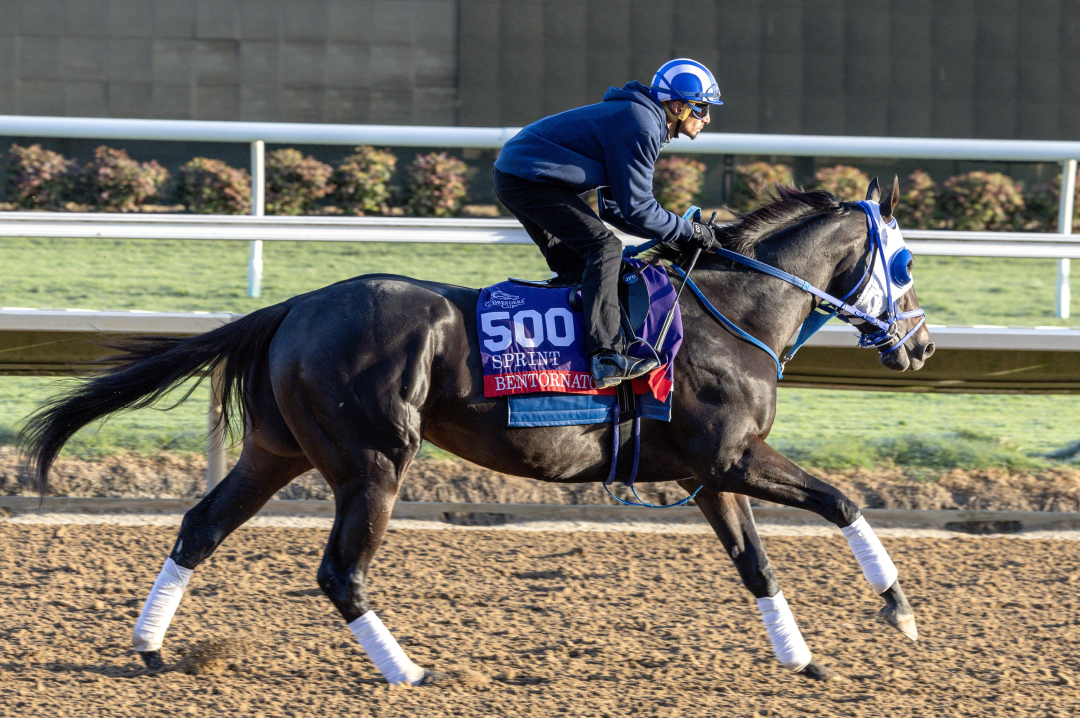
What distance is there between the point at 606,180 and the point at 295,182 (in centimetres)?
657

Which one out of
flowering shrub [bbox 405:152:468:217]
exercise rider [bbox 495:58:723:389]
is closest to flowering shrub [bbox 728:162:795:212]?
flowering shrub [bbox 405:152:468:217]

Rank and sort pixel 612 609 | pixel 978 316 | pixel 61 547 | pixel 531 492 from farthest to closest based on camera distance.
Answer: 1. pixel 978 316
2. pixel 531 492
3. pixel 61 547
4. pixel 612 609

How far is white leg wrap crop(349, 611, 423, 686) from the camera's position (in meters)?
3.54

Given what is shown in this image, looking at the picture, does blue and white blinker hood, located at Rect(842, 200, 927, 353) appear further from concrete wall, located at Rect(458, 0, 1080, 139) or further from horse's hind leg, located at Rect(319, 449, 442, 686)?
concrete wall, located at Rect(458, 0, 1080, 139)

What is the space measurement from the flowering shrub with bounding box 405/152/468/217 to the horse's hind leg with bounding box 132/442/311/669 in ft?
22.2

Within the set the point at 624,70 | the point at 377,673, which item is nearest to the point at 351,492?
the point at 377,673

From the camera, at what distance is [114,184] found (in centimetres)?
925

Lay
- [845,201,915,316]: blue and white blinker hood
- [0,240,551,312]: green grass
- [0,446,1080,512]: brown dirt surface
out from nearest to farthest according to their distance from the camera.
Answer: [845,201,915,316]: blue and white blinker hood, [0,446,1080,512]: brown dirt surface, [0,240,551,312]: green grass

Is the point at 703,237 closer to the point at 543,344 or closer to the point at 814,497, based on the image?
the point at 543,344

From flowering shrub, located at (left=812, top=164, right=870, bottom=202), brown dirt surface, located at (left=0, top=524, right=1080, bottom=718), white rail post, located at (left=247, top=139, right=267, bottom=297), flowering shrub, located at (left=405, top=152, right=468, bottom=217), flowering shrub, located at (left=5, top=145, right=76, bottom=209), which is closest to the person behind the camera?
brown dirt surface, located at (left=0, top=524, right=1080, bottom=718)

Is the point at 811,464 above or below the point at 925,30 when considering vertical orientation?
below

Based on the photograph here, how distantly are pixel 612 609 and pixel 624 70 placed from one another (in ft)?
32.1

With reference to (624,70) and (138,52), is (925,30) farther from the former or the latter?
(138,52)

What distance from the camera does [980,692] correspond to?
3539mm
